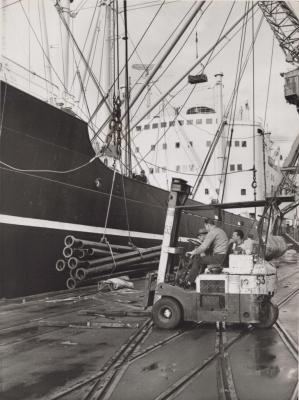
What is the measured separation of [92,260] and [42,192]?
79.1 inches

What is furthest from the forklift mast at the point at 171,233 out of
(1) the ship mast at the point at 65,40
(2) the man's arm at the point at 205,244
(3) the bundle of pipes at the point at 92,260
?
(1) the ship mast at the point at 65,40

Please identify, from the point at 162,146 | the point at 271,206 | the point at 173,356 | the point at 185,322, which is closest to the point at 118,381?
the point at 173,356

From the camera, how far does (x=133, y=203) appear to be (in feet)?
44.8

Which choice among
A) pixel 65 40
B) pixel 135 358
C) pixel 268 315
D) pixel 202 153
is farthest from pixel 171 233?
pixel 202 153

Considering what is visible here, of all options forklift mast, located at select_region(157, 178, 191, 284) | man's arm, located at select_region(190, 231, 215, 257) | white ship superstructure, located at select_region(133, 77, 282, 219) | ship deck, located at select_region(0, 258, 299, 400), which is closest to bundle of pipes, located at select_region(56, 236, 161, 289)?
ship deck, located at select_region(0, 258, 299, 400)

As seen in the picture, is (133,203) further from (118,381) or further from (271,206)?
(118,381)

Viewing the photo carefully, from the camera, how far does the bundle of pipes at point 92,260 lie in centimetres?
1005

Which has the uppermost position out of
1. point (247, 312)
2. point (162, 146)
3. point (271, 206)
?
point (162, 146)

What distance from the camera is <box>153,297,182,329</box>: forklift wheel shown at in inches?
237

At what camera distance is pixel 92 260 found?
1062 centimetres

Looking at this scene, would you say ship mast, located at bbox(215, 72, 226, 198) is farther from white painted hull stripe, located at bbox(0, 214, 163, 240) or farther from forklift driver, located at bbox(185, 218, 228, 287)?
forklift driver, located at bbox(185, 218, 228, 287)

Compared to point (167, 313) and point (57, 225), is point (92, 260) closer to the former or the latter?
point (57, 225)

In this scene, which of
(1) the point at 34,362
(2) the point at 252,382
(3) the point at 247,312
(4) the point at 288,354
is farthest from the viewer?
(3) the point at 247,312

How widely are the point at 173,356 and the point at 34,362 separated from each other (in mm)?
1370
